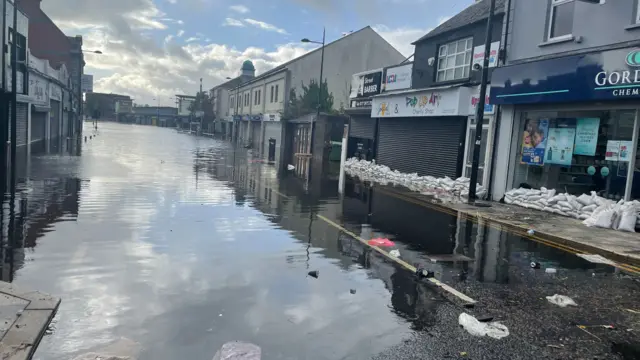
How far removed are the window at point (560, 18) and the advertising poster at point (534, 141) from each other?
2469mm

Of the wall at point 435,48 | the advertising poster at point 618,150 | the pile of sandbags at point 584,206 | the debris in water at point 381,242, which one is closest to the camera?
the debris in water at point 381,242

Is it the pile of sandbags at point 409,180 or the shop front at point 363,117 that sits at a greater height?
the shop front at point 363,117

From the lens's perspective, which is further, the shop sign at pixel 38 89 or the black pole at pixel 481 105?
the shop sign at pixel 38 89

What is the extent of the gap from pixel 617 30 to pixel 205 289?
38.2 feet

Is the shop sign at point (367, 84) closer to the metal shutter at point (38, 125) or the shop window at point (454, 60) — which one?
the shop window at point (454, 60)

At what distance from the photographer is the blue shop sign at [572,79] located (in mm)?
11422

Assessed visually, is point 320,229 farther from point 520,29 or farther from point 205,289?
point 520,29

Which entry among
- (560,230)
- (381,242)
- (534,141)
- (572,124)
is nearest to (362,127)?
(534,141)

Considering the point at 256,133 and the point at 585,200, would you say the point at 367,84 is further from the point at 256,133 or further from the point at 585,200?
the point at 256,133

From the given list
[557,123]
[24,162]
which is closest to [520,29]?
[557,123]

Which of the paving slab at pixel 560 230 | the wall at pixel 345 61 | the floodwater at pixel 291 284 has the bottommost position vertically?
the floodwater at pixel 291 284

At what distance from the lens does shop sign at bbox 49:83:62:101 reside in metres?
37.8

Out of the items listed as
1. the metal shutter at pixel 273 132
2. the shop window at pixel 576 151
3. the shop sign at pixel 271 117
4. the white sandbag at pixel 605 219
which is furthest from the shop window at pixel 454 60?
the shop sign at pixel 271 117

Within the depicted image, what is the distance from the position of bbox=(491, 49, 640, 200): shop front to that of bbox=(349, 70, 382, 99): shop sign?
1181 centimetres
